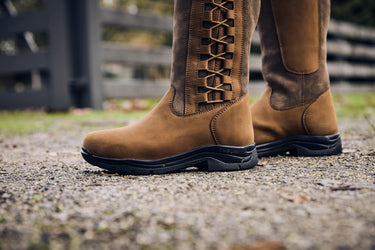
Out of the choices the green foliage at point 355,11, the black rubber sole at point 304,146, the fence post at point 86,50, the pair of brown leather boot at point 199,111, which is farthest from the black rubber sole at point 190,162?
the green foliage at point 355,11

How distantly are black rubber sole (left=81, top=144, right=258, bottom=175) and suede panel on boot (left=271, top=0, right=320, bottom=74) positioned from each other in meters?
0.42

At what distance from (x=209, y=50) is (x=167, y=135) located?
0.95 feet

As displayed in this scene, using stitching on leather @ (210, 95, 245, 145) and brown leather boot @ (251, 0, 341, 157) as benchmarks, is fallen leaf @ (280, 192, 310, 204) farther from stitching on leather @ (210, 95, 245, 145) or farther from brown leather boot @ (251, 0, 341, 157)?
brown leather boot @ (251, 0, 341, 157)

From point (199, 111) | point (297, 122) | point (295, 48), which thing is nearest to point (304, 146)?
point (297, 122)

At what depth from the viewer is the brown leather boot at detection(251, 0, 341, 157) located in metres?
1.31

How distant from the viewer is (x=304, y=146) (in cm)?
134

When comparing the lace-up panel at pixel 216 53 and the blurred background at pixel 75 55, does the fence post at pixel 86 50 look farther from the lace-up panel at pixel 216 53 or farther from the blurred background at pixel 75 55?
the lace-up panel at pixel 216 53

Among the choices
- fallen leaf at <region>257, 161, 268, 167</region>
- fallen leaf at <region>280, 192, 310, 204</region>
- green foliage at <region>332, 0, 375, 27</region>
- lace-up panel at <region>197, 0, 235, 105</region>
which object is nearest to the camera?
fallen leaf at <region>280, 192, 310, 204</region>

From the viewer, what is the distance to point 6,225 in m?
0.65

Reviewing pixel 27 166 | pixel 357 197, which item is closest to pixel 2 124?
pixel 27 166

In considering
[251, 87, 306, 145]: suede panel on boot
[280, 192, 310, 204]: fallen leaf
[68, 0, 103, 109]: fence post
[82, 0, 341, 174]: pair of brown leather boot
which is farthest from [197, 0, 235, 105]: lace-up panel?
[68, 0, 103, 109]: fence post

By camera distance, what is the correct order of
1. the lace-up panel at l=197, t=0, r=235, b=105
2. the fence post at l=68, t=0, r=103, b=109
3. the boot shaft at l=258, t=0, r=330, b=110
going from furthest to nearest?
1. the fence post at l=68, t=0, r=103, b=109
2. the boot shaft at l=258, t=0, r=330, b=110
3. the lace-up panel at l=197, t=0, r=235, b=105

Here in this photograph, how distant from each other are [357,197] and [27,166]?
101cm

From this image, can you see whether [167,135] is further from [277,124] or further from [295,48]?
[295,48]
